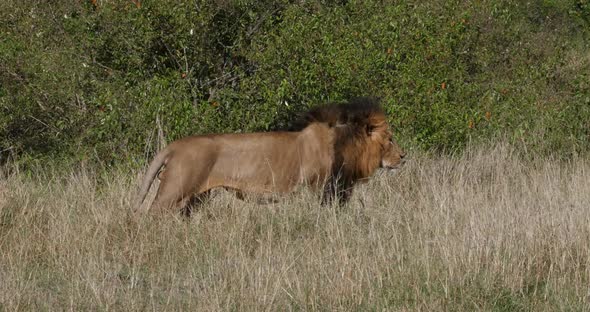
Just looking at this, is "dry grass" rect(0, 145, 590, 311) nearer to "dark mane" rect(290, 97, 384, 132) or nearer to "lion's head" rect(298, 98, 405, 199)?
"lion's head" rect(298, 98, 405, 199)

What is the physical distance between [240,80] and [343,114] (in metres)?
2.10

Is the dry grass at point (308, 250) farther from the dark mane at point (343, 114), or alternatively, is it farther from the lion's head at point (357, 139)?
the dark mane at point (343, 114)

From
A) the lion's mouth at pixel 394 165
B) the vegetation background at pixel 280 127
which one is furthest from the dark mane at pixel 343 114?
the vegetation background at pixel 280 127

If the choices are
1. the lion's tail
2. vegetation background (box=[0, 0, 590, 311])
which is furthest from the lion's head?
the lion's tail

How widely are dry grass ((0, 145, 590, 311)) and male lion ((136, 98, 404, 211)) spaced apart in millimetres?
177

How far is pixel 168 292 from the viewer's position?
5168 millimetres

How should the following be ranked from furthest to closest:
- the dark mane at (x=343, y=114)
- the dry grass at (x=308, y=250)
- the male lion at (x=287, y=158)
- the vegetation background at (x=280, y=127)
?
the dark mane at (x=343, y=114) → the male lion at (x=287, y=158) → the vegetation background at (x=280, y=127) → the dry grass at (x=308, y=250)

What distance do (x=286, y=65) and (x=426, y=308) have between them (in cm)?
445

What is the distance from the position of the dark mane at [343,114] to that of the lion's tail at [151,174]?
1.00 metres

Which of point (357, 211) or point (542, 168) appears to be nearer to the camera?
point (357, 211)

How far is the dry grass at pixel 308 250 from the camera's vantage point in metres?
4.88

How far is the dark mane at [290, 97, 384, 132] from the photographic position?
7340 mm

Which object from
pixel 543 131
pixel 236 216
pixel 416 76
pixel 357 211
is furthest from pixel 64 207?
pixel 543 131

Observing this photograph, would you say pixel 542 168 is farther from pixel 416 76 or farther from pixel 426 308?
pixel 426 308
